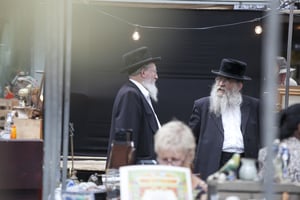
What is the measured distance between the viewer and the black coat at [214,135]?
461 cm

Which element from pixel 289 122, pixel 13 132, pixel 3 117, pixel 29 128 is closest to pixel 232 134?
pixel 289 122

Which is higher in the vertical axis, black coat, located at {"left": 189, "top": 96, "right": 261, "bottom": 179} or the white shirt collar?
the white shirt collar

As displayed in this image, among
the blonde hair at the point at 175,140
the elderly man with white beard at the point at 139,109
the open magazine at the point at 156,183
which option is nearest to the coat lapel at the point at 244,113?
the elderly man with white beard at the point at 139,109

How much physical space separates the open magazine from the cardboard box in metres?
3.00

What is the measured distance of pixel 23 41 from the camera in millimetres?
8820

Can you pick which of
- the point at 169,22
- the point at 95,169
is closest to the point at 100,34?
the point at 169,22

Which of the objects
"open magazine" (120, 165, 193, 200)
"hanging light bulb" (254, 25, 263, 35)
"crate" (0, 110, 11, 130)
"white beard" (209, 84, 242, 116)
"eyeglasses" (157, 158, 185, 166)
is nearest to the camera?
"open magazine" (120, 165, 193, 200)

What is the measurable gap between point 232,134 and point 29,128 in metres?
2.13

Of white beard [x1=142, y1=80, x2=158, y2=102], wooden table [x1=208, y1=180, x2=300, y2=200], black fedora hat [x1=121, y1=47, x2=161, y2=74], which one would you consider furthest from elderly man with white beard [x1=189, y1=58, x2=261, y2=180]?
wooden table [x1=208, y1=180, x2=300, y2=200]

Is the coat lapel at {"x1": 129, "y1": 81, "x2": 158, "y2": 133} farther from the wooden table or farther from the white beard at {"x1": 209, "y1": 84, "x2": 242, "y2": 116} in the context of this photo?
the wooden table

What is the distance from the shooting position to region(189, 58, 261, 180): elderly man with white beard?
4.61 m

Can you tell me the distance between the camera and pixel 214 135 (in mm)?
4652

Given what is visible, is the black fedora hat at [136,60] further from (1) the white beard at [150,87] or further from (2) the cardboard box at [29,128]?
(2) the cardboard box at [29,128]

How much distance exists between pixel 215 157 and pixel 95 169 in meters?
2.40
